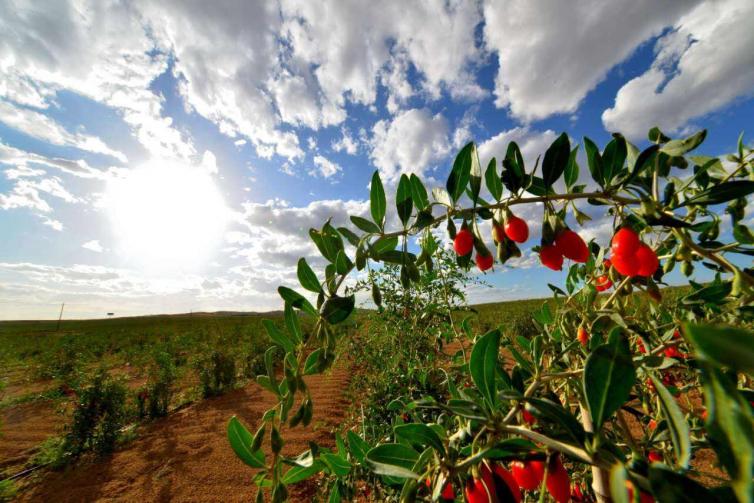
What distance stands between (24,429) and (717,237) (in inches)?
437

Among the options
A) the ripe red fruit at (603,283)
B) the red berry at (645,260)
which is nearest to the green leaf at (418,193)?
the red berry at (645,260)

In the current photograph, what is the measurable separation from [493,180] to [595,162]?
230 mm

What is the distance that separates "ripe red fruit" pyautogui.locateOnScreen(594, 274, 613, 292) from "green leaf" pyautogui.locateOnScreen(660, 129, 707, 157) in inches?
22.5

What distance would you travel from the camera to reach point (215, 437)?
581 centimetres

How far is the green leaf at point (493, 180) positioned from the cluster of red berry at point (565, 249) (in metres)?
0.18

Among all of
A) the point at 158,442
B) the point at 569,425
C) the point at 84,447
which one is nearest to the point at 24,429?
the point at 84,447

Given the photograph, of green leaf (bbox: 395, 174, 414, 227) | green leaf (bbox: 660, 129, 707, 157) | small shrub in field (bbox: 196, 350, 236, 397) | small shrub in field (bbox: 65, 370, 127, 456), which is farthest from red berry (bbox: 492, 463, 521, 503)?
small shrub in field (bbox: 196, 350, 236, 397)

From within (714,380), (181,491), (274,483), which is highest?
(714,380)

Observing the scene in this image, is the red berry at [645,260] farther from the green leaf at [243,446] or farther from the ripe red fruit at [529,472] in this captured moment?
the green leaf at [243,446]

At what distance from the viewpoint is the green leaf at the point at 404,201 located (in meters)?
0.87

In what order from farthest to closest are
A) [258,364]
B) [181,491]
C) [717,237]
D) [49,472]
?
[258,364] < [49,472] < [181,491] < [717,237]

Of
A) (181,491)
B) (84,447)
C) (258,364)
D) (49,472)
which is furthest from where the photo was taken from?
(258,364)

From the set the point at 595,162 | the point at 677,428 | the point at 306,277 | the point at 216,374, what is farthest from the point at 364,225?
the point at 216,374

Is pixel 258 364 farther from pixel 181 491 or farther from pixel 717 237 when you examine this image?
pixel 717 237
